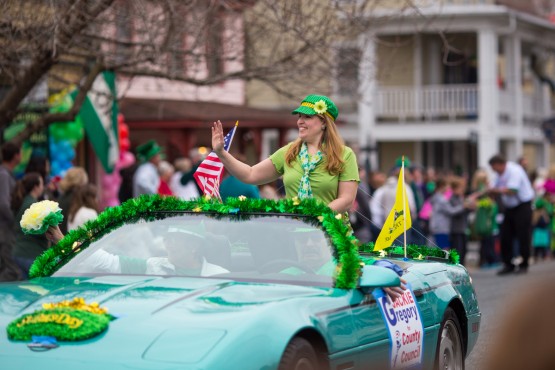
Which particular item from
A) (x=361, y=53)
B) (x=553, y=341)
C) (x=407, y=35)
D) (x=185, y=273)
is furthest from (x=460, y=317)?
(x=407, y=35)

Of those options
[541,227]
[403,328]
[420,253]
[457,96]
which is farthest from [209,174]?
[457,96]

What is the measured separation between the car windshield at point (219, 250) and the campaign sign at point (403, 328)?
1.43 ft

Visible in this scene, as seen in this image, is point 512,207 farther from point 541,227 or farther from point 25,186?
point 25,186

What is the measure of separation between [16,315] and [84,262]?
120 centimetres

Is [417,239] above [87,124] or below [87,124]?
below

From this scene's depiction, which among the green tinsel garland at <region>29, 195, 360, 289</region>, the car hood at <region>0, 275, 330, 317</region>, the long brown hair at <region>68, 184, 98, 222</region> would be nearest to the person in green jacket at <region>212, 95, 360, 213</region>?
the green tinsel garland at <region>29, 195, 360, 289</region>

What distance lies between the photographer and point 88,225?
7.65 meters

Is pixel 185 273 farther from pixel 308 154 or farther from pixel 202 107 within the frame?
pixel 202 107

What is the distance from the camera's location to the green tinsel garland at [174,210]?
23.6 feet

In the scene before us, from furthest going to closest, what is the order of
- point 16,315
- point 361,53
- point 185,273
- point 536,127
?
point 536,127
point 361,53
point 185,273
point 16,315

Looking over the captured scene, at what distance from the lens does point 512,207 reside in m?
20.6

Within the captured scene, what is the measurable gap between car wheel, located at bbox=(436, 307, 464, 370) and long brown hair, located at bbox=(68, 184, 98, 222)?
5.15 meters

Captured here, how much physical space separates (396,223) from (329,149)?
0.69 metres

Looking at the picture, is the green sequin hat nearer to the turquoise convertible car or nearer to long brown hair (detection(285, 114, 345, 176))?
long brown hair (detection(285, 114, 345, 176))
